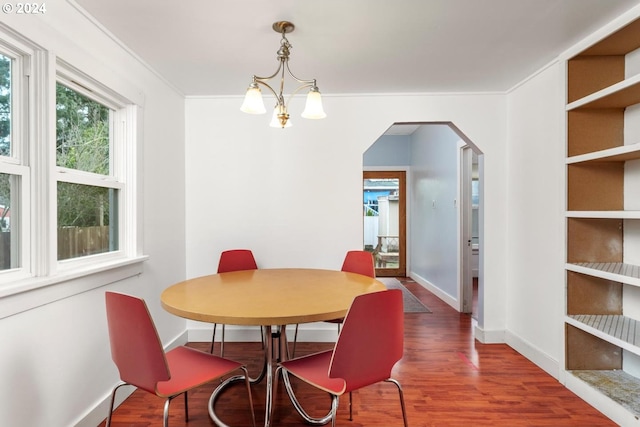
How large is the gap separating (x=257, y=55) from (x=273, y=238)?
166cm

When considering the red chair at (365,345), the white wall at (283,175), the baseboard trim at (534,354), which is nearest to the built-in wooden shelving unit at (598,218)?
the baseboard trim at (534,354)

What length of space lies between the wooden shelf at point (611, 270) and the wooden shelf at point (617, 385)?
710 millimetres

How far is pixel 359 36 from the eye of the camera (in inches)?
83.4

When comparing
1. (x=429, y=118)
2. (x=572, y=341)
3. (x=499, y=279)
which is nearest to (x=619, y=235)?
(x=572, y=341)

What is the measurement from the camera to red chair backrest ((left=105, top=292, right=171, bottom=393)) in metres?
1.27

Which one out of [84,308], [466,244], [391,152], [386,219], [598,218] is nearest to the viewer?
[84,308]

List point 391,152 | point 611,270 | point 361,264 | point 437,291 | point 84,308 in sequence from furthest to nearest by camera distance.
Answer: point 391,152
point 437,291
point 361,264
point 611,270
point 84,308

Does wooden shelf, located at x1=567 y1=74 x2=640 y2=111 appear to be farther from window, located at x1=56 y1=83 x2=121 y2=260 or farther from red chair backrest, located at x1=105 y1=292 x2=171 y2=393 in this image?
window, located at x1=56 y1=83 x2=121 y2=260

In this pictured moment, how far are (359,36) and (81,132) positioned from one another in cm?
186

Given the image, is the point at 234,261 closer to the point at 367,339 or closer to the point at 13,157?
the point at 13,157

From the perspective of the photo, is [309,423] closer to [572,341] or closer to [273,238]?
[273,238]

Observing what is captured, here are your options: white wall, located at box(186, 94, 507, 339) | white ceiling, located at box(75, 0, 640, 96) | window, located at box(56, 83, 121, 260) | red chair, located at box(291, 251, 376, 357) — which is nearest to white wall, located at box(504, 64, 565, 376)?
white ceiling, located at box(75, 0, 640, 96)

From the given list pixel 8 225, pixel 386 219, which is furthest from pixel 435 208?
pixel 8 225

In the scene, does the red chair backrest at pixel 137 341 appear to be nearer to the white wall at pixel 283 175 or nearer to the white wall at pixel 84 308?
the white wall at pixel 84 308
